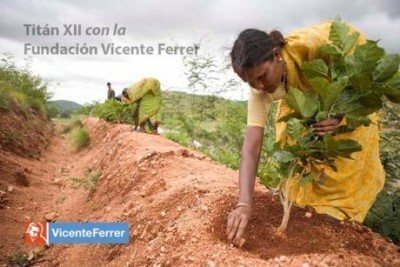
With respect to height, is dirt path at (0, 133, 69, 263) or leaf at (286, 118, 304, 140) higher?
leaf at (286, 118, 304, 140)

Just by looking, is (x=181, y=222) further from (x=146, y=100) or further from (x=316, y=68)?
(x=146, y=100)

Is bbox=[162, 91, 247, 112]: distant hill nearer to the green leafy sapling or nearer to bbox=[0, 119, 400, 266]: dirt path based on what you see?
bbox=[0, 119, 400, 266]: dirt path

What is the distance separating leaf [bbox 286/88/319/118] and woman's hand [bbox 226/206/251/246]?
1.87ft

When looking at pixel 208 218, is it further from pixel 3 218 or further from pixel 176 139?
pixel 176 139

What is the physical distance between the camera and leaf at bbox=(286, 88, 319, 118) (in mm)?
1994

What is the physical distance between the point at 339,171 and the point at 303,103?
0.62m

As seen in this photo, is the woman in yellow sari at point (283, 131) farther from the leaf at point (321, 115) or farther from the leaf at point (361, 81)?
the leaf at point (361, 81)

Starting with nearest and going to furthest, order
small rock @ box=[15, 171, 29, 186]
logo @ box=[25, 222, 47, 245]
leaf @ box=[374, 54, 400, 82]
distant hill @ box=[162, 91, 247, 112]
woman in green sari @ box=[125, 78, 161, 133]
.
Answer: leaf @ box=[374, 54, 400, 82]
logo @ box=[25, 222, 47, 245]
small rock @ box=[15, 171, 29, 186]
distant hill @ box=[162, 91, 247, 112]
woman in green sari @ box=[125, 78, 161, 133]

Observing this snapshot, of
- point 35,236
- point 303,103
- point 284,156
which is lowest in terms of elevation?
point 35,236

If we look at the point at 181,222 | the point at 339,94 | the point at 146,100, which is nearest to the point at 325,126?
the point at 339,94

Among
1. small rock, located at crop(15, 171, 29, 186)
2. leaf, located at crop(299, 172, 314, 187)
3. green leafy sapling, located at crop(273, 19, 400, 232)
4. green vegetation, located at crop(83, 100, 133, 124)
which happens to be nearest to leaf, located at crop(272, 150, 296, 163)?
green leafy sapling, located at crop(273, 19, 400, 232)

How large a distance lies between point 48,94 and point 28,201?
16582mm

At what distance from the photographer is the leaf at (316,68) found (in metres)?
2.02

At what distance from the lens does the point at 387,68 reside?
1.90 metres
